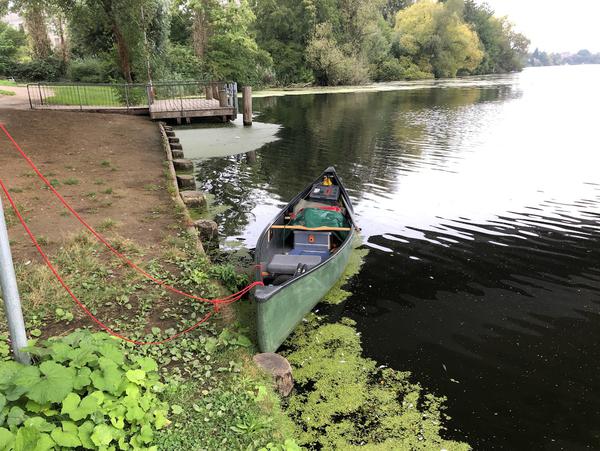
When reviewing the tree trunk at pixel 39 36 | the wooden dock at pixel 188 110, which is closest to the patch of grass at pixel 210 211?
the wooden dock at pixel 188 110

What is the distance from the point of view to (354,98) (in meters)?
39.1

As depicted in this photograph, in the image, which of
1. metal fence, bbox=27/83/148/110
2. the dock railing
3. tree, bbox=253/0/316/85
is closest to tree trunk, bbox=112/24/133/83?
metal fence, bbox=27/83/148/110

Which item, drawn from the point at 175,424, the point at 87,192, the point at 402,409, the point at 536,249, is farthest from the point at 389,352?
the point at 87,192

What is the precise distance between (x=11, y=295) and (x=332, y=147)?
16.7 meters

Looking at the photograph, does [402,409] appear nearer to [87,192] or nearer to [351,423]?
[351,423]

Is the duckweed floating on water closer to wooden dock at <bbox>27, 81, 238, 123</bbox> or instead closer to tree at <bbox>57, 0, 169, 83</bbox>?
wooden dock at <bbox>27, 81, 238, 123</bbox>

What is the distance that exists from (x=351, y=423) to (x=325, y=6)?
5404 centimetres

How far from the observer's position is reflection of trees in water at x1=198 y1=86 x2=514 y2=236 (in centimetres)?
1319

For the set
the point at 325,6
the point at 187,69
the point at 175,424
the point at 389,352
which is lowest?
the point at 389,352

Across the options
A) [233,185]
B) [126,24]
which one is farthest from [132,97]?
[233,185]

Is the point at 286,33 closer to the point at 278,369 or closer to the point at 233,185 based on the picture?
the point at 233,185

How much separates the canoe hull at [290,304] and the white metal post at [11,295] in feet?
6.96

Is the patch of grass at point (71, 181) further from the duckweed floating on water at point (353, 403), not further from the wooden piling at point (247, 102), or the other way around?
the wooden piling at point (247, 102)

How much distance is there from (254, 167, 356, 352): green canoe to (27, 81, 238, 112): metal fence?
1274 centimetres
